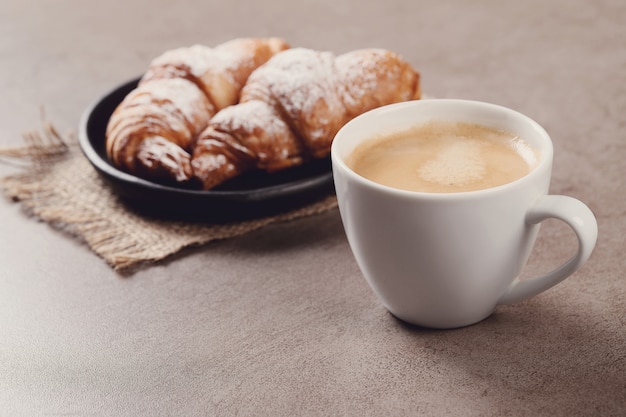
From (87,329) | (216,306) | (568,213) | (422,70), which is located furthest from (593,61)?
(87,329)

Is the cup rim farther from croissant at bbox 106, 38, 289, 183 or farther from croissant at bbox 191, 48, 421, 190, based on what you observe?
croissant at bbox 106, 38, 289, 183

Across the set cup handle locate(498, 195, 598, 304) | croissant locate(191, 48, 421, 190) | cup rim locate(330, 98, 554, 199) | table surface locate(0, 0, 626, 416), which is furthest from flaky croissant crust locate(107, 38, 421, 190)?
cup handle locate(498, 195, 598, 304)

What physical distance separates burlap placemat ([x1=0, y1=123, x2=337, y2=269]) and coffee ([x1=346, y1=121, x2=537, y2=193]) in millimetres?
264

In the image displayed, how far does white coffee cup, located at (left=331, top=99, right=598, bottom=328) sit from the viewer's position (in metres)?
0.86

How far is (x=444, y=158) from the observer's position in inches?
40.1

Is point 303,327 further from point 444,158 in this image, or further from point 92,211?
point 92,211

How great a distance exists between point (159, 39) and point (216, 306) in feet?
4.03

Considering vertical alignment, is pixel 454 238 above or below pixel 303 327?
above

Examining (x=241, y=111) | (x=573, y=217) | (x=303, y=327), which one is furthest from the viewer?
(x=241, y=111)

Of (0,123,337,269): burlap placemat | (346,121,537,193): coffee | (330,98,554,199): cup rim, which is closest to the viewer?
(330,98,554,199): cup rim

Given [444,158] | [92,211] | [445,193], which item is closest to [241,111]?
[92,211]

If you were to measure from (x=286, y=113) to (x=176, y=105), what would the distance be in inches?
7.6

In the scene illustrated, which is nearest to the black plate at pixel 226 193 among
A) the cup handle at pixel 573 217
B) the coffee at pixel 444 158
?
the coffee at pixel 444 158

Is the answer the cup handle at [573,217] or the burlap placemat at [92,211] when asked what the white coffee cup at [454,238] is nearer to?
the cup handle at [573,217]
